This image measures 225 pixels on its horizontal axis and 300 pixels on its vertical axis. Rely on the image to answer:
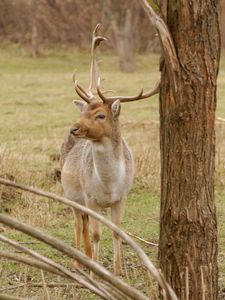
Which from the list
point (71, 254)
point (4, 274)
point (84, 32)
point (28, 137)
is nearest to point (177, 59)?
point (71, 254)

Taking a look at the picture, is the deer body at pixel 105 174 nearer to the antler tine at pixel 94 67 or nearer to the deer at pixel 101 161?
the deer at pixel 101 161

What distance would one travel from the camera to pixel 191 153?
4227 millimetres

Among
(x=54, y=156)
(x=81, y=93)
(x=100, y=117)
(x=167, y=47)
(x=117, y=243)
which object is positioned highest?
(x=167, y=47)

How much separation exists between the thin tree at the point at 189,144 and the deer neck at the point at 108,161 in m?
2.50

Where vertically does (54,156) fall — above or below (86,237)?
below

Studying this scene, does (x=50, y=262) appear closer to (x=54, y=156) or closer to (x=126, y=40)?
(x=54, y=156)

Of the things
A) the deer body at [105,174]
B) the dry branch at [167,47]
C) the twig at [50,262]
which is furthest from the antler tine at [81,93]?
the twig at [50,262]

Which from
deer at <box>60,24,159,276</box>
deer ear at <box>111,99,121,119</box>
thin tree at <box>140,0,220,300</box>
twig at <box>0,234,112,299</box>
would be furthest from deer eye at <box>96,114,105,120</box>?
twig at <box>0,234,112,299</box>

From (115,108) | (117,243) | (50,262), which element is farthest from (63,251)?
(115,108)

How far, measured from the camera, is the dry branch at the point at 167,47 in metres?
4.09

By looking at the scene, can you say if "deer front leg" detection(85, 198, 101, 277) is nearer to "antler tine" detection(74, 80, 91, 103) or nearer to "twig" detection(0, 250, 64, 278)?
"antler tine" detection(74, 80, 91, 103)

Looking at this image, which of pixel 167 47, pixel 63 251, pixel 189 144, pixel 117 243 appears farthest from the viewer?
pixel 117 243

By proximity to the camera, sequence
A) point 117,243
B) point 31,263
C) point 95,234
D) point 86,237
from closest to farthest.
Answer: point 31,263 → point 117,243 → point 95,234 → point 86,237

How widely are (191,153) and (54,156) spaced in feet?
25.2
